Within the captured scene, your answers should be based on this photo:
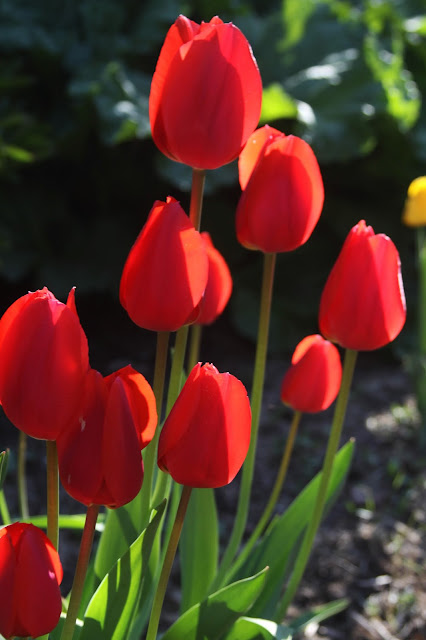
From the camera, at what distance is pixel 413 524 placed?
2191mm

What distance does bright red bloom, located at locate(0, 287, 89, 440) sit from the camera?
0.75 m

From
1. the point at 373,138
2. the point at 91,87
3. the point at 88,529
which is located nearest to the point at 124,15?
the point at 91,87

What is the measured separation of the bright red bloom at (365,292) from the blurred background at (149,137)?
1998 mm

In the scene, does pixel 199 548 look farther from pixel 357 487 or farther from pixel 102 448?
pixel 357 487

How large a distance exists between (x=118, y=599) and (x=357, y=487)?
1.52 metres

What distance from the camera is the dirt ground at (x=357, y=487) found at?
1.87 metres

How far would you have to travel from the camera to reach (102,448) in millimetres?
760

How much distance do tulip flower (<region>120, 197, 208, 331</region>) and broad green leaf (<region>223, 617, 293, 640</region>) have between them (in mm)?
349

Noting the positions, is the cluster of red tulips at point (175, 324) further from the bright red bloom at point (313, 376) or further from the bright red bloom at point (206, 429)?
the bright red bloom at point (313, 376)

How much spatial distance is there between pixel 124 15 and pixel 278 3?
81 cm

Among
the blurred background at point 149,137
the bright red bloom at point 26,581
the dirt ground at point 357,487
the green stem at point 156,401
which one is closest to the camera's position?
the bright red bloom at point 26,581

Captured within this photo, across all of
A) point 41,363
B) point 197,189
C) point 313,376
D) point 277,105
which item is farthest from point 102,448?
point 277,105

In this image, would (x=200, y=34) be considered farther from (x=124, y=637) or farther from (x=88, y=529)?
(x=124, y=637)

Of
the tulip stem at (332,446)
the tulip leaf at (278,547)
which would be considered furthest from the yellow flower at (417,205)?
the tulip stem at (332,446)
